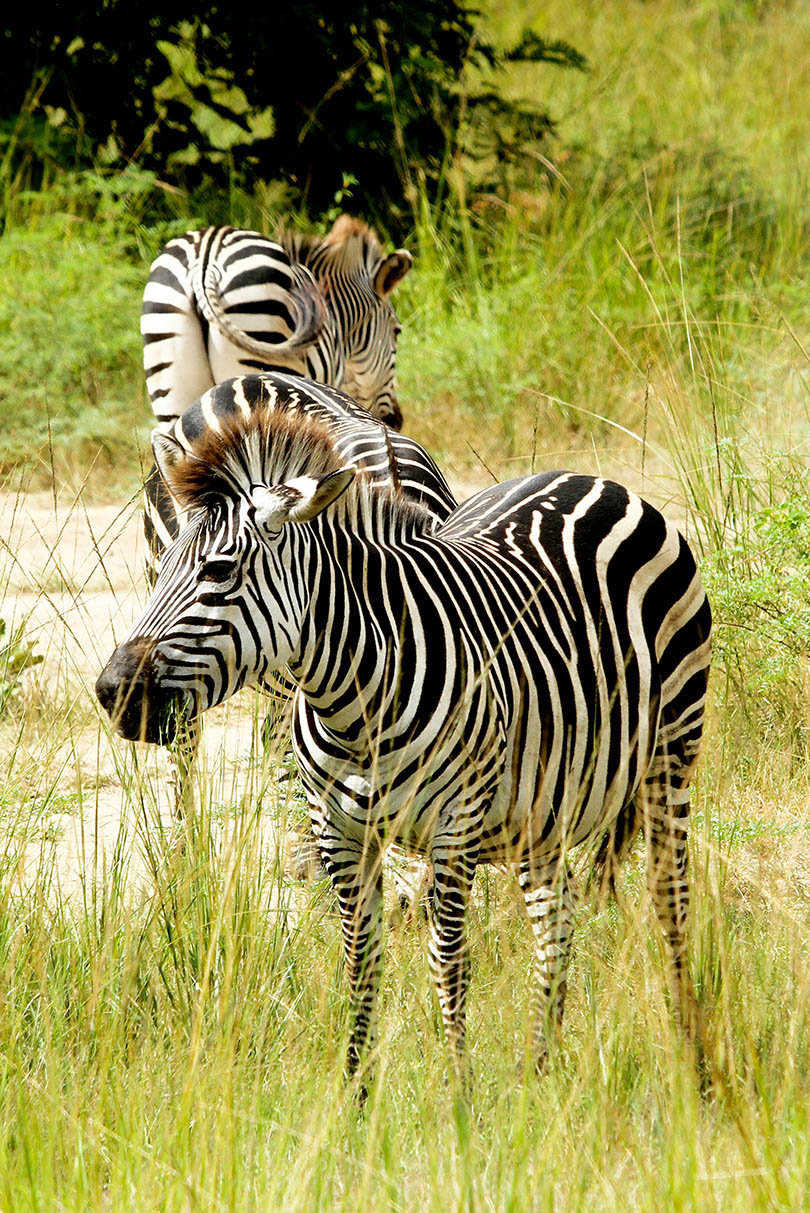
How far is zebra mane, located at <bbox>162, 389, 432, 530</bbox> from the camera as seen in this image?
2611 millimetres

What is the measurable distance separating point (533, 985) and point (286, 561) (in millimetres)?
1216

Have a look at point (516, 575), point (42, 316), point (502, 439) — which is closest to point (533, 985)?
point (516, 575)

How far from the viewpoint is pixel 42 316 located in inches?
297

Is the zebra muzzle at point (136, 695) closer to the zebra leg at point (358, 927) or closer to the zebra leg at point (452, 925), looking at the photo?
the zebra leg at point (358, 927)

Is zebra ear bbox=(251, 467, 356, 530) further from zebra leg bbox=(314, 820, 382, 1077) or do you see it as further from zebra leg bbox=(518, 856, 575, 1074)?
zebra leg bbox=(518, 856, 575, 1074)

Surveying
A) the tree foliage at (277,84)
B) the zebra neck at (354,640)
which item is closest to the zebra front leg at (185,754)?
the zebra neck at (354,640)

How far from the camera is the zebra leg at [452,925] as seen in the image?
108 inches

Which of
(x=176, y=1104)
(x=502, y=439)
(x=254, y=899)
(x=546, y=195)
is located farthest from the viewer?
(x=546, y=195)

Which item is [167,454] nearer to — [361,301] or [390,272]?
[361,301]

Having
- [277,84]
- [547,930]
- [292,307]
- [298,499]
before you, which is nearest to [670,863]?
[547,930]

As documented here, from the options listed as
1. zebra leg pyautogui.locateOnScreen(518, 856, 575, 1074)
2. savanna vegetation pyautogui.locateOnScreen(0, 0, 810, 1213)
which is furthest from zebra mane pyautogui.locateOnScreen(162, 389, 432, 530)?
zebra leg pyautogui.locateOnScreen(518, 856, 575, 1074)

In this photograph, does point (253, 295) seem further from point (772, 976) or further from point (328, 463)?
point (772, 976)

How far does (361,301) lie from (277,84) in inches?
138

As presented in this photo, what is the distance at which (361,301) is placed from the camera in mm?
6410
